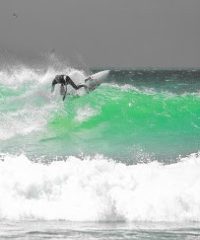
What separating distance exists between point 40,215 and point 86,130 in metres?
10.1

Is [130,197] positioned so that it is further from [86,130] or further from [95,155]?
[86,130]

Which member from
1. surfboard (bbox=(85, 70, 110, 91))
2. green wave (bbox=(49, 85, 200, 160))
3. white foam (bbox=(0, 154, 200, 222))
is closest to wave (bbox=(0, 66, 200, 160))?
green wave (bbox=(49, 85, 200, 160))

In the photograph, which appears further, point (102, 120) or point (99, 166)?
point (102, 120)

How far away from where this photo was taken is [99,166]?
1529 centimetres

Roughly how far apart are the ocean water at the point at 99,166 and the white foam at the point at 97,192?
20 mm

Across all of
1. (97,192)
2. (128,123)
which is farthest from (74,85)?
(97,192)

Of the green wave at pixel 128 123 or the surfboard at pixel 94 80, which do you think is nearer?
the green wave at pixel 128 123

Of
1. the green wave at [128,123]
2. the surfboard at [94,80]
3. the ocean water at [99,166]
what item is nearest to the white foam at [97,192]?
the ocean water at [99,166]

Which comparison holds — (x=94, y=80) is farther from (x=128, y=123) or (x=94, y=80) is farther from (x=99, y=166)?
(x=99, y=166)

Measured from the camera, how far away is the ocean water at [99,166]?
12.9 m

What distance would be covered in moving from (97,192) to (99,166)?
3.60 ft

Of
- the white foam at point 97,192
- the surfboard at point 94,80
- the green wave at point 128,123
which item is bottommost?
the white foam at point 97,192

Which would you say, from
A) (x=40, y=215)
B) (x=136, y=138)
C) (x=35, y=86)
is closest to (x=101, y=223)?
(x=40, y=215)

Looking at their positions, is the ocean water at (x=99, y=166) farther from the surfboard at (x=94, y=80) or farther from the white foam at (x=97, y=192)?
the surfboard at (x=94, y=80)
